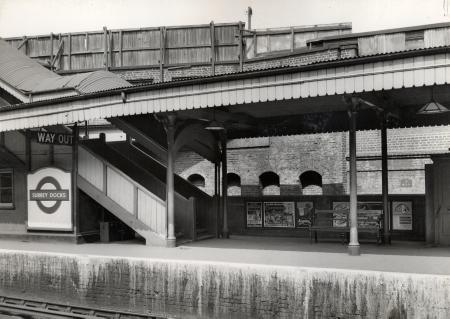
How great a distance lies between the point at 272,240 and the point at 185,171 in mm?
8141

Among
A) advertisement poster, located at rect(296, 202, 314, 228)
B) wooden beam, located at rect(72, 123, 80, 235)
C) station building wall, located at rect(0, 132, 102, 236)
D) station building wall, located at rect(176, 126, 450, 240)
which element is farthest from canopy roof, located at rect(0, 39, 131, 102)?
advertisement poster, located at rect(296, 202, 314, 228)

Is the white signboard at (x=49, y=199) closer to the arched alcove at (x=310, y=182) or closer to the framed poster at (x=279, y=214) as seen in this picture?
the framed poster at (x=279, y=214)

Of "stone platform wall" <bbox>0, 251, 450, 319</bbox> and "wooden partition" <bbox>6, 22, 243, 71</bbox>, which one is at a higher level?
"wooden partition" <bbox>6, 22, 243, 71</bbox>

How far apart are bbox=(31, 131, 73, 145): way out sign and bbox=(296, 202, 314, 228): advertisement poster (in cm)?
630

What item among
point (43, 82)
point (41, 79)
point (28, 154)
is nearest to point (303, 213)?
point (28, 154)

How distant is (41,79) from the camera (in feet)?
52.3

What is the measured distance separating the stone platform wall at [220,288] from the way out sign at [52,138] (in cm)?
251

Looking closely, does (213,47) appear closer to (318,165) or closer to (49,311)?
(318,165)

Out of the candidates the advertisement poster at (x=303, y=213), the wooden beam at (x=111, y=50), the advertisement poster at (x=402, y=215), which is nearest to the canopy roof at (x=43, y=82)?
the advertisement poster at (x=303, y=213)

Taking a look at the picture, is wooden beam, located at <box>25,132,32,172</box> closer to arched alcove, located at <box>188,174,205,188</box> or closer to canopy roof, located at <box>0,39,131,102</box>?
canopy roof, located at <box>0,39,131,102</box>

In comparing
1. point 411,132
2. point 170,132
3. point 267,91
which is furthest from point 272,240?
point 411,132

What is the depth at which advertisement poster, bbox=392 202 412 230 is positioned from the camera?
12328 millimetres

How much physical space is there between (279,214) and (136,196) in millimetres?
4515

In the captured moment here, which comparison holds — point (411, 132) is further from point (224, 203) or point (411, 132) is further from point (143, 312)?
point (143, 312)
